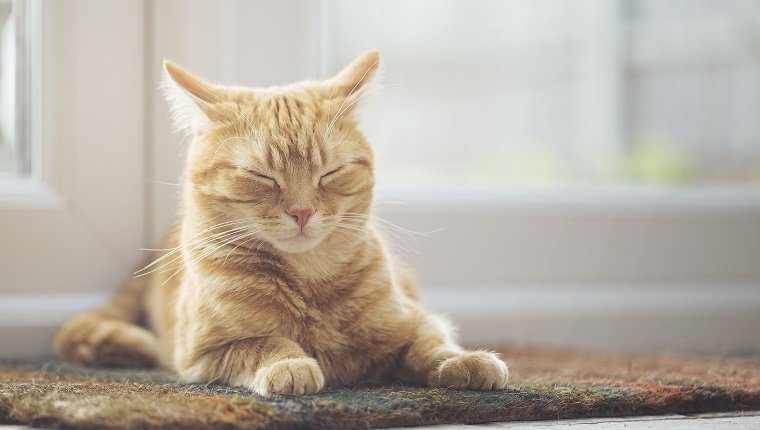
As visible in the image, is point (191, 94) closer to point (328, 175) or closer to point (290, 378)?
point (328, 175)

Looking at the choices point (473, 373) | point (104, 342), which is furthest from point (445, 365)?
point (104, 342)

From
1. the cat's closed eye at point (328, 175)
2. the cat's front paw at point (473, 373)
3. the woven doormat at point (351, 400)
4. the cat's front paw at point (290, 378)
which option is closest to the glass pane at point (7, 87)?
the woven doormat at point (351, 400)

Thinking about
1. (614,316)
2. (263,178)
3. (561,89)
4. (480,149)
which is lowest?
(614,316)

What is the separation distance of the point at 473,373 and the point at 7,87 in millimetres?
1233

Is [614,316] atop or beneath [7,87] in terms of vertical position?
beneath

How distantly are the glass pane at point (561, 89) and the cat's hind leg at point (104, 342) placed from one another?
0.74 meters

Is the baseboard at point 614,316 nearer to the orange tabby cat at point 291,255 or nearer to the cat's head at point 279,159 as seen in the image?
the orange tabby cat at point 291,255

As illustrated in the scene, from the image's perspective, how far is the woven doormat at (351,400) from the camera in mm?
968

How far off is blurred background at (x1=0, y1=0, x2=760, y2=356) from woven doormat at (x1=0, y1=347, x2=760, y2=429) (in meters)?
0.42

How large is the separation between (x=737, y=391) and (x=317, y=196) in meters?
0.73

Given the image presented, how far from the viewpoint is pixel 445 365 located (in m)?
Result: 1.19

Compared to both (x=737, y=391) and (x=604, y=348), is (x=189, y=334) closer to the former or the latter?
(x=737, y=391)

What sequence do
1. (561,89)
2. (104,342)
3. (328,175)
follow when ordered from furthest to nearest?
(561,89), (104,342), (328,175)

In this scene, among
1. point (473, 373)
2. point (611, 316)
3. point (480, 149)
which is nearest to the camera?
point (473, 373)
